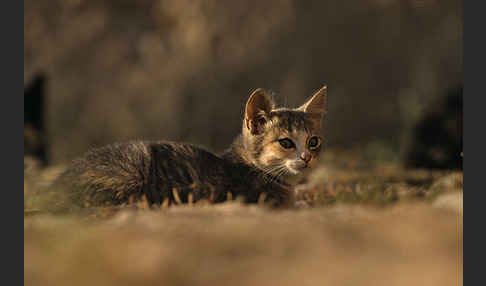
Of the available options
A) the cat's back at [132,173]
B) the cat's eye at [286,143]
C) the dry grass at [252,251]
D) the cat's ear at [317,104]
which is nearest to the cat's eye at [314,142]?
the cat's eye at [286,143]

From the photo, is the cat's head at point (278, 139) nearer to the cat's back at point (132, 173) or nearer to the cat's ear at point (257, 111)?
the cat's ear at point (257, 111)

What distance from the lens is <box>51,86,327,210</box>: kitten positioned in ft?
9.43

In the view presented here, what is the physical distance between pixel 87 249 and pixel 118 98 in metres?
6.27

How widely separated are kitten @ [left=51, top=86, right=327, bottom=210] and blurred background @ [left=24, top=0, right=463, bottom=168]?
3.95 metres

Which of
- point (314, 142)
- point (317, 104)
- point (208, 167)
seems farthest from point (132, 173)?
point (317, 104)

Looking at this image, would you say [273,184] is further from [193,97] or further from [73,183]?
[193,97]

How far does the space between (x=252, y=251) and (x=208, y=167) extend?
1714mm

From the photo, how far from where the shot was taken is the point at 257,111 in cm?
316

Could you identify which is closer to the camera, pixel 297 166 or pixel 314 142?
pixel 297 166

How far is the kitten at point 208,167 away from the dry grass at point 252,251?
967 mm

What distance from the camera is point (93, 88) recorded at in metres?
7.24

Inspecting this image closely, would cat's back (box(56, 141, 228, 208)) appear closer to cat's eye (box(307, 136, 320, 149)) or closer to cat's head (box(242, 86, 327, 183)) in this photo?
cat's head (box(242, 86, 327, 183))

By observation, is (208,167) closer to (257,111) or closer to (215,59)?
(257,111)

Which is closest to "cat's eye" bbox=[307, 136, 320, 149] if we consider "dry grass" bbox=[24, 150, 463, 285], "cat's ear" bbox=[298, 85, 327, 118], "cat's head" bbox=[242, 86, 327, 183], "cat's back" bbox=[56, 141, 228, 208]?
"cat's head" bbox=[242, 86, 327, 183]
